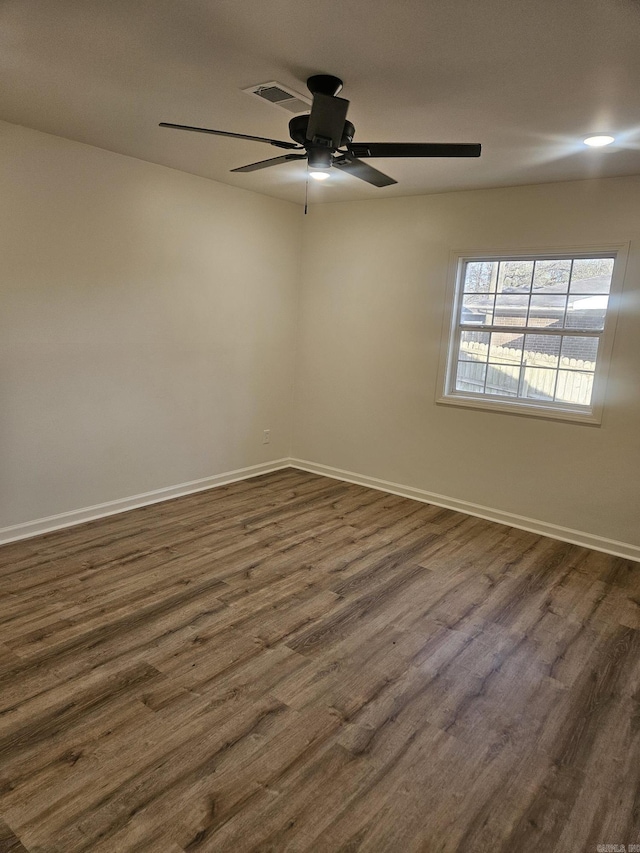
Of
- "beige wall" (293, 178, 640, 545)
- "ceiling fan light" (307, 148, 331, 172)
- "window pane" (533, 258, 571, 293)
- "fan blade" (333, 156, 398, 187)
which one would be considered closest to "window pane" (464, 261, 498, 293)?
"beige wall" (293, 178, 640, 545)

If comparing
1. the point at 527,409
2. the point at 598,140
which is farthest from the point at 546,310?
the point at 598,140

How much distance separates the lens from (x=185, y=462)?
4746 mm

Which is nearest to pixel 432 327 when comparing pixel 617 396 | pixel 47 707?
pixel 617 396

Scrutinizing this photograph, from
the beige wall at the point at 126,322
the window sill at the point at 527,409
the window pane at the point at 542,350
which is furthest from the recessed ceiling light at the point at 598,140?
the beige wall at the point at 126,322

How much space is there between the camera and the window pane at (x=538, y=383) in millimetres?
4250

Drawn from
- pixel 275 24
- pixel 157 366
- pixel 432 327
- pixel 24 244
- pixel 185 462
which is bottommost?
pixel 185 462

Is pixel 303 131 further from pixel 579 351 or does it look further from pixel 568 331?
pixel 579 351

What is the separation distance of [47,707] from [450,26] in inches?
119

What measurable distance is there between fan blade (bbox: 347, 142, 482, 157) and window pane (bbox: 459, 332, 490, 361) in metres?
2.29

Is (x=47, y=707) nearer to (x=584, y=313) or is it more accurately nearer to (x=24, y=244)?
(x=24, y=244)

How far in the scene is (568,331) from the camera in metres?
4.07

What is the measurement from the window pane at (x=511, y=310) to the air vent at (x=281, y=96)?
2310 mm

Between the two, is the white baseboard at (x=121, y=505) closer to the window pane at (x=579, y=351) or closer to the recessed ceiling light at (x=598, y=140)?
the window pane at (x=579, y=351)

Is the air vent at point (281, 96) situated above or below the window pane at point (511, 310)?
above
